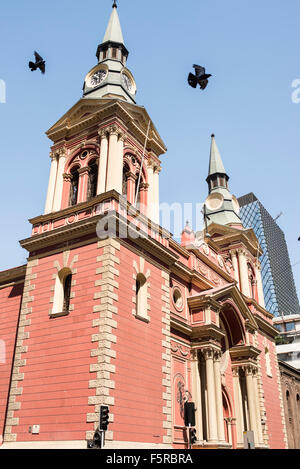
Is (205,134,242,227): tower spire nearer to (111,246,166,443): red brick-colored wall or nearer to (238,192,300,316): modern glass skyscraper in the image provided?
(111,246,166,443): red brick-colored wall

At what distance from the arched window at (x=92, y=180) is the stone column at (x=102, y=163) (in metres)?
1.13

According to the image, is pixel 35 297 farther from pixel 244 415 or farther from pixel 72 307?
pixel 244 415

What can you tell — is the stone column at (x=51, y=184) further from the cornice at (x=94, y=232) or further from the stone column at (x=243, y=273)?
the stone column at (x=243, y=273)

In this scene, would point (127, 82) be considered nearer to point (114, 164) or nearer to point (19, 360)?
point (114, 164)

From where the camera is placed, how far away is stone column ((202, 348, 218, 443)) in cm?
2122

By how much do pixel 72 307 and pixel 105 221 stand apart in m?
3.83

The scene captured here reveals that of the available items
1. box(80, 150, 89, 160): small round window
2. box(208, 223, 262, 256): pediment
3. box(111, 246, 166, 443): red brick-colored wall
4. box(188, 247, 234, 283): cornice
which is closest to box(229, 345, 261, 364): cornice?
box(188, 247, 234, 283): cornice

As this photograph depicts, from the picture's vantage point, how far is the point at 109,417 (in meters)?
15.2

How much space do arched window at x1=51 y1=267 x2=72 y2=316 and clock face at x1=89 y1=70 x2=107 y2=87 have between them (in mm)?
12785

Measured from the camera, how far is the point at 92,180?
22.4 meters

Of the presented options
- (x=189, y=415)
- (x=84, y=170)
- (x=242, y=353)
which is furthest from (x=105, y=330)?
(x=242, y=353)

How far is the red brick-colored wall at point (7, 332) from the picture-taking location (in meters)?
20.0

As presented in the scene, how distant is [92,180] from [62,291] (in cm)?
629
